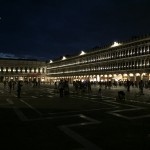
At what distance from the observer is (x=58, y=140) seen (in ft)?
33.7

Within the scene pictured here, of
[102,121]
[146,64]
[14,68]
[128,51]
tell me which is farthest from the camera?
[14,68]

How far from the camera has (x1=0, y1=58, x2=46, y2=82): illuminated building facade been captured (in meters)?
146

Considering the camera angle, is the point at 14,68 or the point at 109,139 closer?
the point at 109,139

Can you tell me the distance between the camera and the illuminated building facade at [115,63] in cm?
7706

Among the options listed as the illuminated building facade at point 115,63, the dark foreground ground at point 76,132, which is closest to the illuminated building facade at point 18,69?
the illuminated building facade at point 115,63

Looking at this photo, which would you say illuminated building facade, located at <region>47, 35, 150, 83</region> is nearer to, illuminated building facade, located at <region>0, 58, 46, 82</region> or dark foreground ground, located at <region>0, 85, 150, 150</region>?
illuminated building facade, located at <region>0, 58, 46, 82</region>

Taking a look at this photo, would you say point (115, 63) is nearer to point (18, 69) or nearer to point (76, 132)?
point (18, 69)

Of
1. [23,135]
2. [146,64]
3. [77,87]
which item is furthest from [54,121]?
[146,64]

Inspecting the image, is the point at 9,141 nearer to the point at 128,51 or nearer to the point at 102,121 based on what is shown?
the point at 102,121

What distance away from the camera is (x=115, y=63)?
9112 centimetres

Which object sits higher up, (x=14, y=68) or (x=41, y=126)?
(x=14, y=68)

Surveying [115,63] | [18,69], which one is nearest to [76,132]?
[115,63]

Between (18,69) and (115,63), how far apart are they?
74211 millimetres

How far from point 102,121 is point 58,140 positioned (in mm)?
4592
